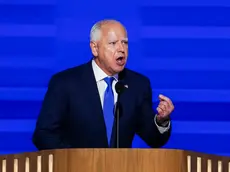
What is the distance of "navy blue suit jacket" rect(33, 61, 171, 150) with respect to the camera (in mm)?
2867

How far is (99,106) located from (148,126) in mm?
199

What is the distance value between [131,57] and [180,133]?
1.25 ft

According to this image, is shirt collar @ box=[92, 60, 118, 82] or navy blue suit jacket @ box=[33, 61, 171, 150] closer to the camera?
navy blue suit jacket @ box=[33, 61, 171, 150]

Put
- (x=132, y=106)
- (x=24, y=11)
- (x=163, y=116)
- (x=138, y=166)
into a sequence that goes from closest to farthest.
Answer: (x=138, y=166) < (x=163, y=116) < (x=132, y=106) < (x=24, y=11)

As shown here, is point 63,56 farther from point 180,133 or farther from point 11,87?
point 180,133

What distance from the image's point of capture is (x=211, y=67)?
11.1 feet

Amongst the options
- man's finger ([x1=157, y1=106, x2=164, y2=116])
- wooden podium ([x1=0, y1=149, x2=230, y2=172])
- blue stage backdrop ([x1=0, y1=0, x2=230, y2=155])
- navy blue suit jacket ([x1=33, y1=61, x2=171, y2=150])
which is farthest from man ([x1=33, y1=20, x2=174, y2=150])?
wooden podium ([x1=0, y1=149, x2=230, y2=172])

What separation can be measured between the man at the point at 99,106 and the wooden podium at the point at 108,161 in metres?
0.46

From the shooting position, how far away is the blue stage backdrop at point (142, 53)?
131 inches

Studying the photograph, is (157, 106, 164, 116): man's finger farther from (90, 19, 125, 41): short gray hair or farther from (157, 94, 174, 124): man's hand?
Answer: (90, 19, 125, 41): short gray hair

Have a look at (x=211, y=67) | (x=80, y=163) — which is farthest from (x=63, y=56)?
(x=80, y=163)

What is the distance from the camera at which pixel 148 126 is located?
295cm

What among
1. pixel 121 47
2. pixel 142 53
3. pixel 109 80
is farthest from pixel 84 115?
pixel 142 53

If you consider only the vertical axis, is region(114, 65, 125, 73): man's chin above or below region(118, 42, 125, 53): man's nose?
below
